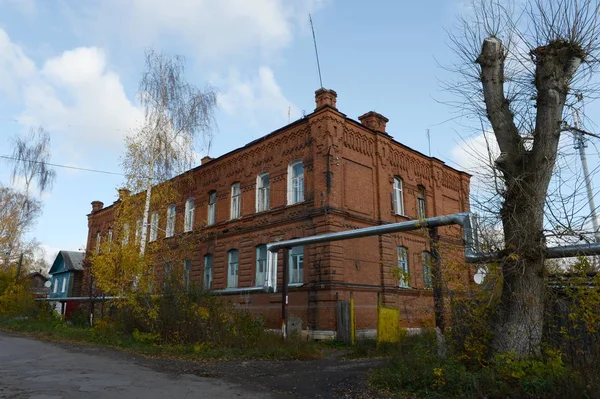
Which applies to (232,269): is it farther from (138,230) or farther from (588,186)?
(588,186)

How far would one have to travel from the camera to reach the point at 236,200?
21375 millimetres

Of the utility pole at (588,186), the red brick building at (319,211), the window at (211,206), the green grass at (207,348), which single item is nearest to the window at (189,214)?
the red brick building at (319,211)

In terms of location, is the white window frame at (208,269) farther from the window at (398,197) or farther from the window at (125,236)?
the window at (398,197)

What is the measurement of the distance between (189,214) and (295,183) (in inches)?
337

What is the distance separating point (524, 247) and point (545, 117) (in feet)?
7.56

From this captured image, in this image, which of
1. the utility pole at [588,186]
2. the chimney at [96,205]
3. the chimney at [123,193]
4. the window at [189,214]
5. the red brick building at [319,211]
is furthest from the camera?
the chimney at [96,205]

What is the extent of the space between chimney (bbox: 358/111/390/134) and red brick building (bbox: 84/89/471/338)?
0.17ft

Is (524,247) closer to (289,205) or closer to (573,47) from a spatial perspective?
(573,47)

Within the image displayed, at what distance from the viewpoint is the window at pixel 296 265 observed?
1719 centimetres

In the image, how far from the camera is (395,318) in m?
14.6

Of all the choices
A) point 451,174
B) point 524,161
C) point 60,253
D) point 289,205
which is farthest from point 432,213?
point 60,253

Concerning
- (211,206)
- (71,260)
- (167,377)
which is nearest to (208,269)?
(211,206)

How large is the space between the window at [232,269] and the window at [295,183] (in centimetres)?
434

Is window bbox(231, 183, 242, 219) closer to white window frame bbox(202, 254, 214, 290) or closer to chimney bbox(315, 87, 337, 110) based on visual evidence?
white window frame bbox(202, 254, 214, 290)
